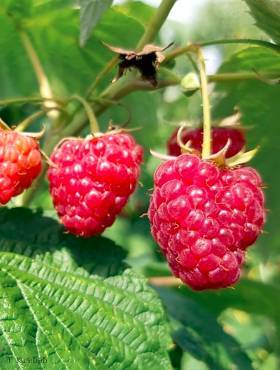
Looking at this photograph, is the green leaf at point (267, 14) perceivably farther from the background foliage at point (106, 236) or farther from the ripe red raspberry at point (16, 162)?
the ripe red raspberry at point (16, 162)

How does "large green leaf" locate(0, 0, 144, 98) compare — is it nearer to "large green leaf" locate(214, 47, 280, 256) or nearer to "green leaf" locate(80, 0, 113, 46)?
"large green leaf" locate(214, 47, 280, 256)

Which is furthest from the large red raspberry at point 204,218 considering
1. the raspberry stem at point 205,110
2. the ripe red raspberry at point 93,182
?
the ripe red raspberry at point 93,182

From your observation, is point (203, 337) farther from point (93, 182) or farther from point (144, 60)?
point (144, 60)

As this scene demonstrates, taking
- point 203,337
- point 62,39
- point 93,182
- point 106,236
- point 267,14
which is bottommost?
point 203,337

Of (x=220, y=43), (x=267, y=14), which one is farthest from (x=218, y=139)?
(x=267, y=14)

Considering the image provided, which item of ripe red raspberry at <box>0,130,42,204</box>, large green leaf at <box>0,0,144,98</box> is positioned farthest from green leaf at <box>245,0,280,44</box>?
large green leaf at <box>0,0,144,98</box>

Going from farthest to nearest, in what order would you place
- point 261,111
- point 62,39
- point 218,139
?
point 62,39, point 261,111, point 218,139

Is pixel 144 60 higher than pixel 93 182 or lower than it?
higher

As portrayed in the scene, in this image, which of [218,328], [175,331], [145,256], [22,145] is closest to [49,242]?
[22,145]
